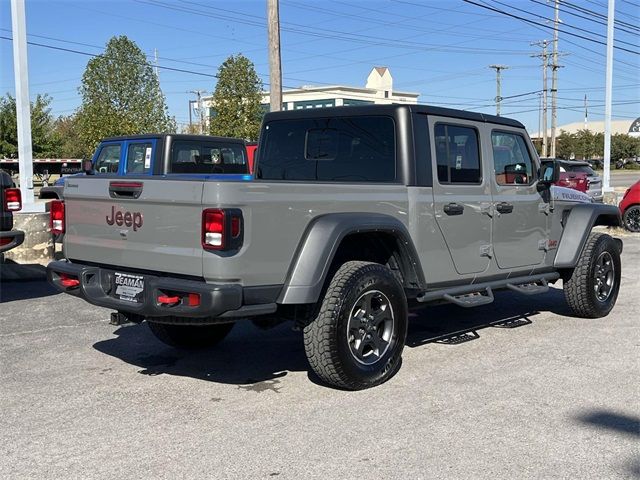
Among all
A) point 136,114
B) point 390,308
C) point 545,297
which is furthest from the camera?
point 136,114

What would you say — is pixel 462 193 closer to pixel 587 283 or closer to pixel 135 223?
pixel 587 283

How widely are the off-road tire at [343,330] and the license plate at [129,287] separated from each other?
1114mm

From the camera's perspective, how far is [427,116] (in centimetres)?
558

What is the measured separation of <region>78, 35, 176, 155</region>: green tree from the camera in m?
39.0

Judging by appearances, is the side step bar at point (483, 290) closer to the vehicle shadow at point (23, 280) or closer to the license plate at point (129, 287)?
the license plate at point (129, 287)

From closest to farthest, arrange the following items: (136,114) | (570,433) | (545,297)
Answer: (570,433) < (545,297) < (136,114)

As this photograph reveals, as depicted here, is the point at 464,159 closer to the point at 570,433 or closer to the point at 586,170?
the point at 570,433

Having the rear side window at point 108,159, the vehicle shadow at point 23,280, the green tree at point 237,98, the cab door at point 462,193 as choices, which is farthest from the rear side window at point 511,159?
the green tree at point 237,98

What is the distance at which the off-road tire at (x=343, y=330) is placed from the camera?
15.5ft

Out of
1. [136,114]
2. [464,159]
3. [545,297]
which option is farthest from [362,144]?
[136,114]

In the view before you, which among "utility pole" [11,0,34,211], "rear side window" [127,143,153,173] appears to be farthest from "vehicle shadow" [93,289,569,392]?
"rear side window" [127,143,153,173]

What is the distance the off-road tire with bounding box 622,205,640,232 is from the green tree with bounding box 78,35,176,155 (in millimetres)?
29205

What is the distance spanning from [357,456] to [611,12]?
78.2 ft

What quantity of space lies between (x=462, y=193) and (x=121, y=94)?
40.0 metres
